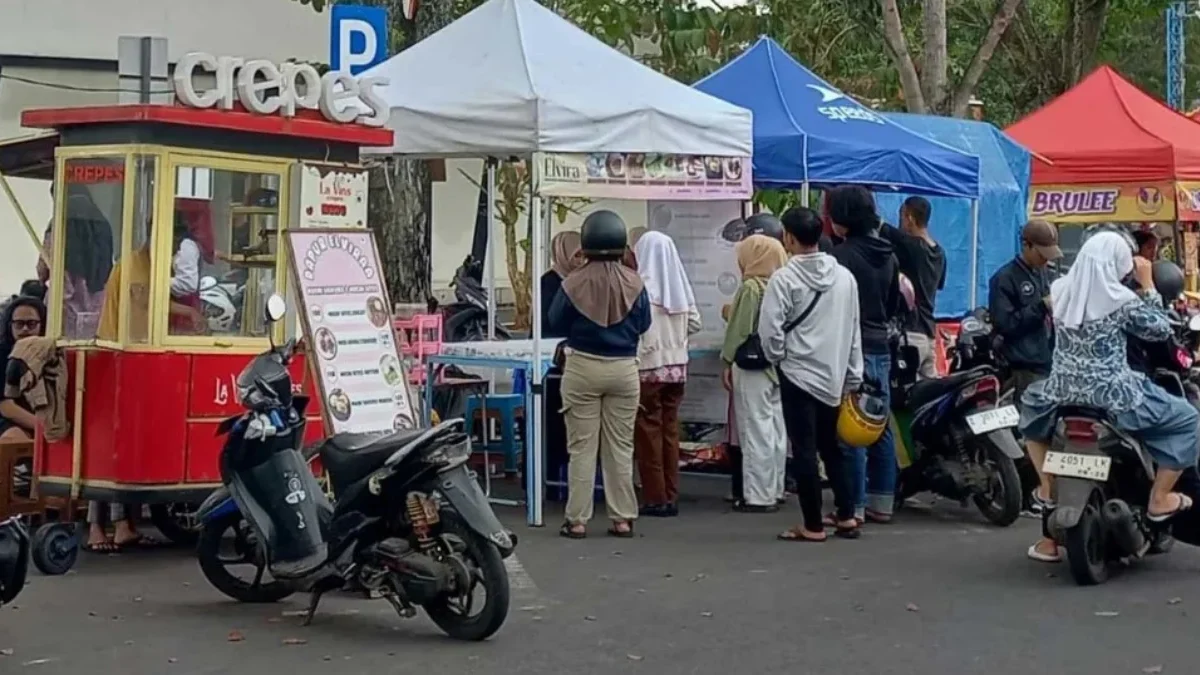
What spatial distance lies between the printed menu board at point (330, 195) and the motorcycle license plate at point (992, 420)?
11.9 feet

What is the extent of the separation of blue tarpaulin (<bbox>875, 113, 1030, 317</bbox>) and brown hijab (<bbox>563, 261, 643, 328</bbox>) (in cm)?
733

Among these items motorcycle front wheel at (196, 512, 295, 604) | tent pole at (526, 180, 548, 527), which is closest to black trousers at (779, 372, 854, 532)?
tent pole at (526, 180, 548, 527)

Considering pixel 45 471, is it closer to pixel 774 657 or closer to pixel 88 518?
pixel 88 518

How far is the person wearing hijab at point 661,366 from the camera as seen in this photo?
10734 mm

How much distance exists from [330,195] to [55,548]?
2.33 m

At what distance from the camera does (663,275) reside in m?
10.9

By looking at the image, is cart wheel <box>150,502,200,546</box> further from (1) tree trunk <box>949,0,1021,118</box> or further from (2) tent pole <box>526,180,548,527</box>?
(1) tree trunk <box>949,0,1021,118</box>

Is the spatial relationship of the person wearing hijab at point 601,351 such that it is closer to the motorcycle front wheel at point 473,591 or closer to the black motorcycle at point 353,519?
the black motorcycle at point 353,519

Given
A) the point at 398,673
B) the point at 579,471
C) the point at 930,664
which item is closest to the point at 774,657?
the point at 930,664

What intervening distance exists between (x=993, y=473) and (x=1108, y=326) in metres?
2.27

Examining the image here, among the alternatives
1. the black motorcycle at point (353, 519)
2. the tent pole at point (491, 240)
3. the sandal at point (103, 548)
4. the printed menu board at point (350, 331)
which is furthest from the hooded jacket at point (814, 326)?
the sandal at point (103, 548)

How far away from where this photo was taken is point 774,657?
726 centimetres

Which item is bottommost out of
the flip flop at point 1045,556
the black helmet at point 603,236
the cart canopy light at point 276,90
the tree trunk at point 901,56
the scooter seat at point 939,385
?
the flip flop at point 1045,556

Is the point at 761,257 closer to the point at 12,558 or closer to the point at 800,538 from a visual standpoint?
the point at 800,538
